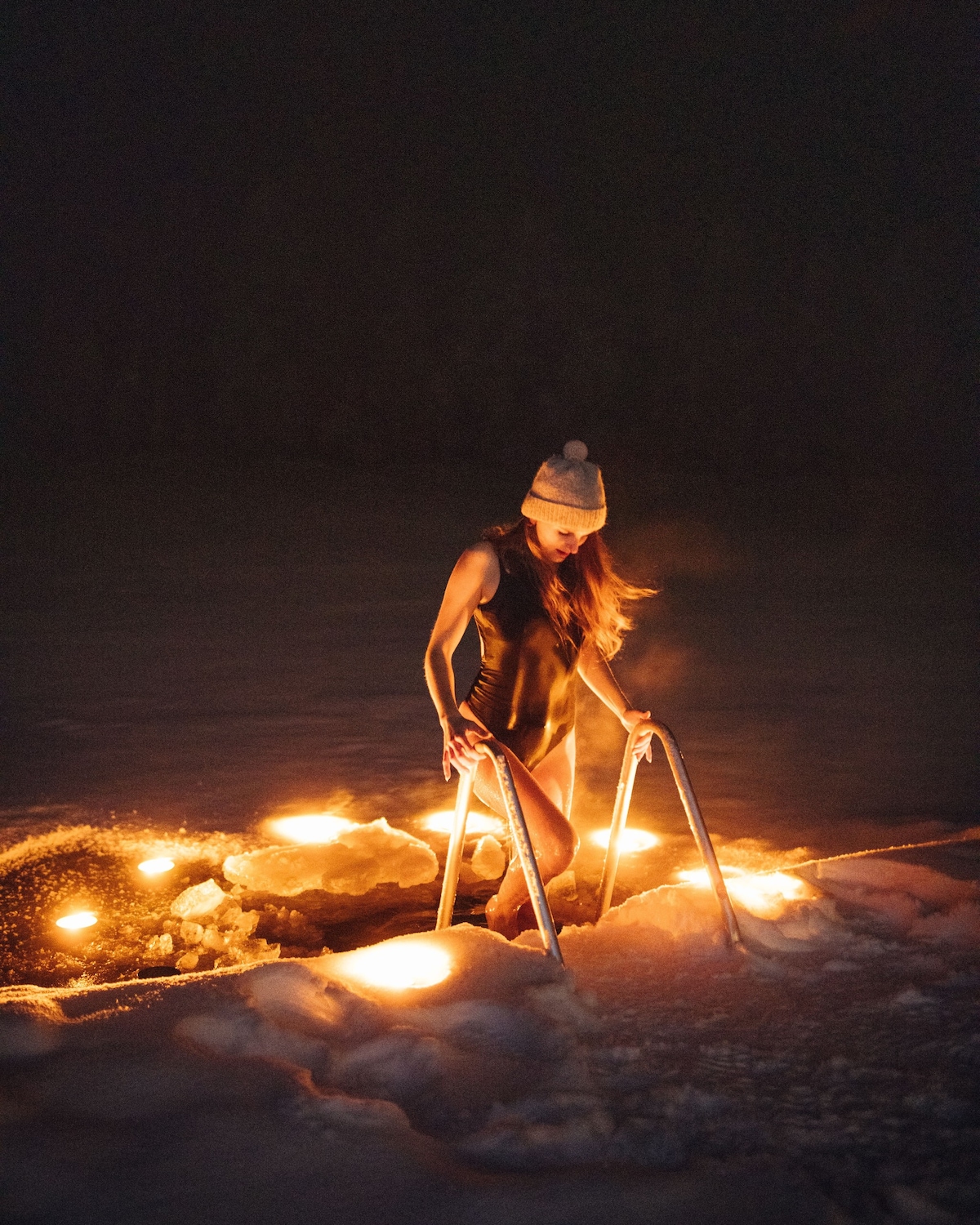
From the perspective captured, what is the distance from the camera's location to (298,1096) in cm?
227

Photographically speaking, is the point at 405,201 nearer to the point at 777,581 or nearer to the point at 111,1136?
the point at 777,581

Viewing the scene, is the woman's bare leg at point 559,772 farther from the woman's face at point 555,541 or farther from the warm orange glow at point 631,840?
the warm orange glow at point 631,840

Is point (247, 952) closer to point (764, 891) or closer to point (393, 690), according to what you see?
point (764, 891)

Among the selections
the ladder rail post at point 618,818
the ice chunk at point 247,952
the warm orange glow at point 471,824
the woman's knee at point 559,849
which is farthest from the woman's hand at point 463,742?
the warm orange glow at point 471,824

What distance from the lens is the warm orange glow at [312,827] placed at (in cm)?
453

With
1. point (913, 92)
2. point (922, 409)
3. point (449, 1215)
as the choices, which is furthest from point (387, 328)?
point (449, 1215)

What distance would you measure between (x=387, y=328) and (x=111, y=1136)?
33.3m

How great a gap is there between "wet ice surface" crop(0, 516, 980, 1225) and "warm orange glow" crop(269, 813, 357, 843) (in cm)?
12

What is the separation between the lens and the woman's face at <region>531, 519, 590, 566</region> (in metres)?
3.37

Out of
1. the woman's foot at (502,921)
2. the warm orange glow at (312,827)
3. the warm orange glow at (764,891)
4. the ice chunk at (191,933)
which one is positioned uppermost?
the warm orange glow at (764,891)

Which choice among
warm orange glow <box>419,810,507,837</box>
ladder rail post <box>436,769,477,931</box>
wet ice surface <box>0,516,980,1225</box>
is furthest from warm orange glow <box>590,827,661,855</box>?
ladder rail post <box>436,769,477,931</box>

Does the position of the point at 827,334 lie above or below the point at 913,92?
below

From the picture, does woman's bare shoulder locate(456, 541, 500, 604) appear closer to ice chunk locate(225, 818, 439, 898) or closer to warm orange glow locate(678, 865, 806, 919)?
warm orange glow locate(678, 865, 806, 919)

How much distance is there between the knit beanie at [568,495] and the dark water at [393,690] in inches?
77.5
